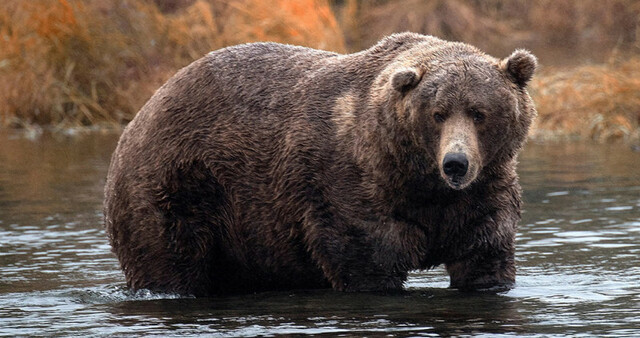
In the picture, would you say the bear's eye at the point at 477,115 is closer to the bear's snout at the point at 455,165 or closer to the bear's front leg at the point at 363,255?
the bear's snout at the point at 455,165

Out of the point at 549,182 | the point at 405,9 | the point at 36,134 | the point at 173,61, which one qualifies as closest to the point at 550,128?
the point at 549,182

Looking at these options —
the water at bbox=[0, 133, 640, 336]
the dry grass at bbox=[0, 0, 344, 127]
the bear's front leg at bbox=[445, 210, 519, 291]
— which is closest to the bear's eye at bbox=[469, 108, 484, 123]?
the bear's front leg at bbox=[445, 210, 519, 291]

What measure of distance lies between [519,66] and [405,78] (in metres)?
0.66

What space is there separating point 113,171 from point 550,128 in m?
10.4

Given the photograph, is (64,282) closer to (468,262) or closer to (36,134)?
(468,262)

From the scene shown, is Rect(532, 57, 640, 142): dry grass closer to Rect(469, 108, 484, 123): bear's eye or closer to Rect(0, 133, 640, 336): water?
Rect(0, 133, 640, 336): water

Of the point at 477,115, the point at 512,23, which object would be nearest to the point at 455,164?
the point at 477,115

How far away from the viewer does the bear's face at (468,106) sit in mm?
7141

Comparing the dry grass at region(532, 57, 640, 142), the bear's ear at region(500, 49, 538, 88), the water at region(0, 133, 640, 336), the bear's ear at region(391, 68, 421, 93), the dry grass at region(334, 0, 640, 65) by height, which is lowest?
the water at region(0, 133, 640, 336)

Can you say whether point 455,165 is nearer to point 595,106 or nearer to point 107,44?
point 595,106

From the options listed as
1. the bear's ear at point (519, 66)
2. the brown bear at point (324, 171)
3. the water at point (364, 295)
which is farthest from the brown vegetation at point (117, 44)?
the bear's ear at point (519, 66)

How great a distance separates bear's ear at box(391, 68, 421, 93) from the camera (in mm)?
7266

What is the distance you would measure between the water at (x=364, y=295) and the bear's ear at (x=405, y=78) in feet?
4.06

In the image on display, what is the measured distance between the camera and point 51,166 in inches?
619
